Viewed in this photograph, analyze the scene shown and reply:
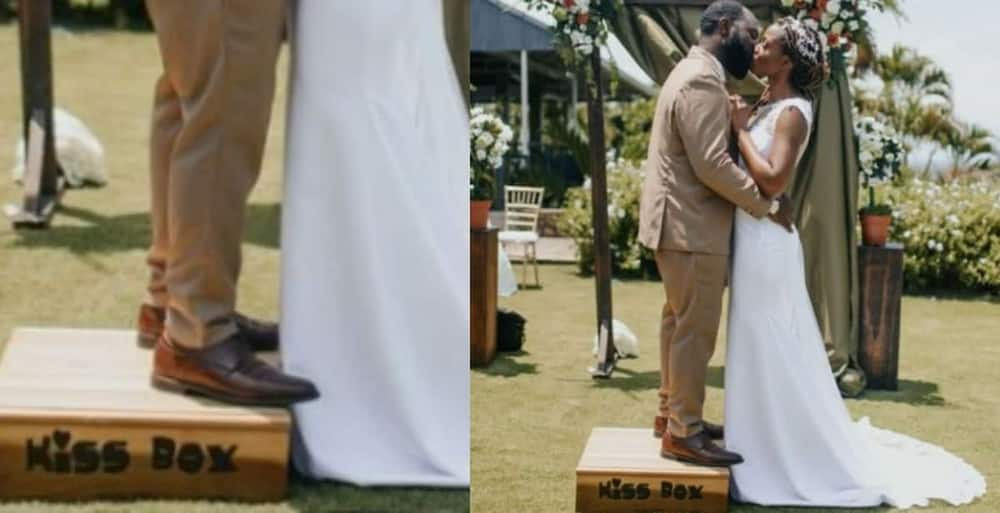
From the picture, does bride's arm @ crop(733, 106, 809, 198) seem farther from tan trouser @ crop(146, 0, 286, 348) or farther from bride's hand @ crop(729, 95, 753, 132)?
tan trouser @ crop(146, 0, 286, 348)

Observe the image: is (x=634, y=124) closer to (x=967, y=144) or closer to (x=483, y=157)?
(x=967, y=144)

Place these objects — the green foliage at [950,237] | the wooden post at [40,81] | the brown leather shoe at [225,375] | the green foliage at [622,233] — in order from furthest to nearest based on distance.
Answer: the green foliage at [622,233] < the green foliage at [950,237] < the wooden post at [40,81] < the brown leather shoe at [225,375]

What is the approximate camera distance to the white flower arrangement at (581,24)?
16.6ft

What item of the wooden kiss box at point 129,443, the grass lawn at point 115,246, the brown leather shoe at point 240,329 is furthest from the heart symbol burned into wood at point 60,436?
the brown leather shoe at point 240,329

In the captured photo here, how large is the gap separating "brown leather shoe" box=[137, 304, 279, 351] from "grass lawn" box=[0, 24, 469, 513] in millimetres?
314

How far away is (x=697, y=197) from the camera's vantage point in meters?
3.12

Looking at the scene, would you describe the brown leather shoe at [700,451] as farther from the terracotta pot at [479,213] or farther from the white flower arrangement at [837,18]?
the terracotta pot at [479,213]

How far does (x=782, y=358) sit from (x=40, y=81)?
318 centimetres

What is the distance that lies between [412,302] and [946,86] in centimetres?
1130

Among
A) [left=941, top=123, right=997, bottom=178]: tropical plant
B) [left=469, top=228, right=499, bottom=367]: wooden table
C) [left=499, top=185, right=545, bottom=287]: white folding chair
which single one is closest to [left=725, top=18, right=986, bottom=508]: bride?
[left=469, top=228, right=499, bottom=367]: wooden table

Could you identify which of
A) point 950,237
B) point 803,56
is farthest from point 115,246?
point 950,237

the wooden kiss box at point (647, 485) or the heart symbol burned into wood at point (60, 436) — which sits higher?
the heart symbol burned into wood at point (60, 436)

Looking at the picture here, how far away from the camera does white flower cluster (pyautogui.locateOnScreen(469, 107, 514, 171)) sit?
5.41 meters

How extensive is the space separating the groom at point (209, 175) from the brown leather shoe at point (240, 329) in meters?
0.17
